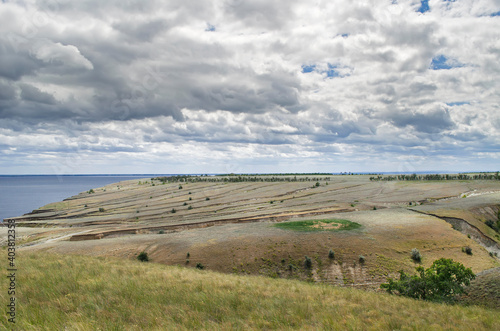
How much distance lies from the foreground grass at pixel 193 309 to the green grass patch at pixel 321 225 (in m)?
30.0

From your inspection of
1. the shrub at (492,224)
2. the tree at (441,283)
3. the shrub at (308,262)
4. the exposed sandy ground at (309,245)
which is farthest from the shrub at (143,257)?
the shrub at (492,224)

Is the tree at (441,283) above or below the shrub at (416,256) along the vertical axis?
above

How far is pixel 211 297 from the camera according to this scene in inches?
460

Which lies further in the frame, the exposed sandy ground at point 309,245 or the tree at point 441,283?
the exposed sandy ground at point 309,245

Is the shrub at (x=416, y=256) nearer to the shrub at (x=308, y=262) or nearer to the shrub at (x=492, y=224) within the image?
the shrub at (x=308, y=262)

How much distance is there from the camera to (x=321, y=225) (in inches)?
1786

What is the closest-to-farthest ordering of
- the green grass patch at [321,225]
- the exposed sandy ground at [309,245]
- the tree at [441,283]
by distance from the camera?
the tree at [441,283]
the exposed sandy ground at [309,245]
the green grass patch at [321,225]

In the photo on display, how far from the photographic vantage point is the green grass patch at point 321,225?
1711 inches

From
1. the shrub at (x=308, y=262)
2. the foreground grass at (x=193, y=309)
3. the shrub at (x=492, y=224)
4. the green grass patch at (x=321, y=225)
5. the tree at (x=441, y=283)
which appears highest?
the foreground grass at (x=193, y=309)

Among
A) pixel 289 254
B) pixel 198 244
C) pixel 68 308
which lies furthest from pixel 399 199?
pixel 68 308

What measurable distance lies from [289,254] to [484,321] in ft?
Answer: 81.2

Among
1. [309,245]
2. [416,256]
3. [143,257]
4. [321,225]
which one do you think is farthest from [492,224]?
[143,257]

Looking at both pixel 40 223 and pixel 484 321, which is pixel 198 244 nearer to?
pixel 484 321

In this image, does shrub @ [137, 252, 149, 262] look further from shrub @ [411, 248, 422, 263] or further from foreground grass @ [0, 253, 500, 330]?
shrub @ [411, 248, 422, 263]
